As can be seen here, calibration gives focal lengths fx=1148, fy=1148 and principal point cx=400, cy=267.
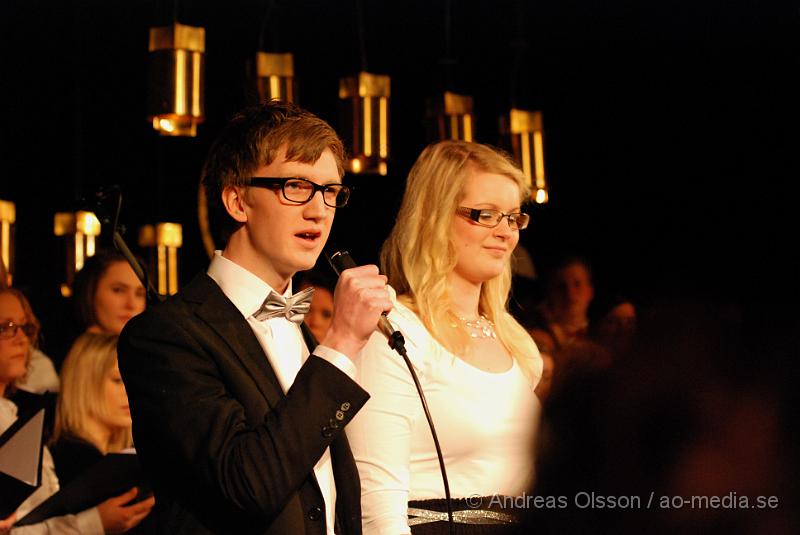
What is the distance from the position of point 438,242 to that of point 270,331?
2.06 ft

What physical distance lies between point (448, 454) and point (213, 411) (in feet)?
2.30

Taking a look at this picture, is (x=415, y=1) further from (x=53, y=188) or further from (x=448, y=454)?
(x=448, y=454)

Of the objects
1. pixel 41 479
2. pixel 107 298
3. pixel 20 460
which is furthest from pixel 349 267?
pixel 107 298

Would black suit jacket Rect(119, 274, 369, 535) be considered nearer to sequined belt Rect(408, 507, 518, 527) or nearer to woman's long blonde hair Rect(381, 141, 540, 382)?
sequined belt Rect(408, 507, 518, 527)

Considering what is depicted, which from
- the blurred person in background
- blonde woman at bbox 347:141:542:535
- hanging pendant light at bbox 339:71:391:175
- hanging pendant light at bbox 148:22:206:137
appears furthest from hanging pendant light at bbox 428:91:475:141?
blonde woman at bbox 347:141:542:535

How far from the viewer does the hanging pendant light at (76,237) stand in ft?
21.4

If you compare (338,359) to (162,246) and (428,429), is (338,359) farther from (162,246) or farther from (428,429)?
(162,246)

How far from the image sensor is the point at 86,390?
3.72 meters

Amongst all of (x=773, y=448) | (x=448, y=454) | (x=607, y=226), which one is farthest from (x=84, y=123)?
(x=773, y=448)

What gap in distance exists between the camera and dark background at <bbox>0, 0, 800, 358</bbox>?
5957 millimetres

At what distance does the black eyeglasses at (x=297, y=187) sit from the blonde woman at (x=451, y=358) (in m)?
0.40

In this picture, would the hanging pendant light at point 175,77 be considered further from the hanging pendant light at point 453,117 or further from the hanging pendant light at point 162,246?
the hanging pendant light at point 162,246

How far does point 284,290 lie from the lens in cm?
211

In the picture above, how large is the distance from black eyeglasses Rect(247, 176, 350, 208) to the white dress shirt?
0.51ft
